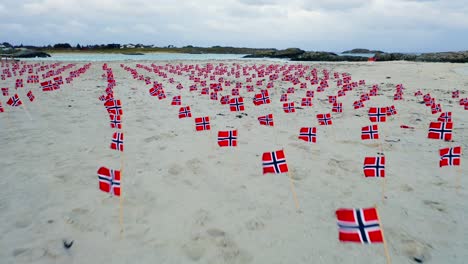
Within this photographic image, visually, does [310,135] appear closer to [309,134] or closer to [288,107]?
[309,134]

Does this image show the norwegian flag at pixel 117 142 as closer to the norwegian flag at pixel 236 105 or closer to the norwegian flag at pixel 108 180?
the norwegian flag at pixel 108 180

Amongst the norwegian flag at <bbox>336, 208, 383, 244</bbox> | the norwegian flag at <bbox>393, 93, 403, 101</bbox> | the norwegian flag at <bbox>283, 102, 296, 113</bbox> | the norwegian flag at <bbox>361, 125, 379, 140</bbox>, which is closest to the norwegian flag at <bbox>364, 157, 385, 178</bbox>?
the norwegian flag at <bbox>361, 125, 379, 140</bbox>

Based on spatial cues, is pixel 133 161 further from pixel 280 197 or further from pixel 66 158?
pixel 280 197

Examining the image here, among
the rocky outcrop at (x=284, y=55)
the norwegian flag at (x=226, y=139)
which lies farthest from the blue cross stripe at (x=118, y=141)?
the rocky outcrop at (x=284, y=55)

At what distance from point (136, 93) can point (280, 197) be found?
59.3ft

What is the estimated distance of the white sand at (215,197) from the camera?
482 cm

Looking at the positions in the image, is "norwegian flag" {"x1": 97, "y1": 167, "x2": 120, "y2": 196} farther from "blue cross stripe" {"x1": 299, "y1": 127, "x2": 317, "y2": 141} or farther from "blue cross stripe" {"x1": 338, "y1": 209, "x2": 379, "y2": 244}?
"blue cross stripe" {"x1": 299, "y1": 127, "x2": 317, "y2": 141}

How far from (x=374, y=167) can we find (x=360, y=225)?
124 inches

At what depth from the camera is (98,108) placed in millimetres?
15930

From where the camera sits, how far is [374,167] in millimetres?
6586

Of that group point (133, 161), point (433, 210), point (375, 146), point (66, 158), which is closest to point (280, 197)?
point (433, 210)

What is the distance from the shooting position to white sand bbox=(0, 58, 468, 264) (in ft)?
15.8

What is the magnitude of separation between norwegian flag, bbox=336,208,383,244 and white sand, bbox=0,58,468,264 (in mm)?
1043

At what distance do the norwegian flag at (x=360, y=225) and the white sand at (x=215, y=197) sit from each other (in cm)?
104
